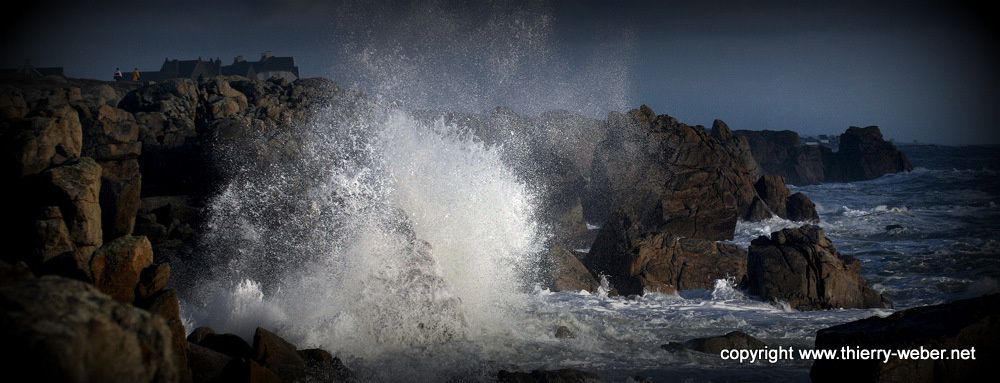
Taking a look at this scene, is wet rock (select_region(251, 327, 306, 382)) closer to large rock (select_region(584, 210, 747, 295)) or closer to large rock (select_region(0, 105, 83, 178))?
large rock (select_region(0, 105, 83, 178))

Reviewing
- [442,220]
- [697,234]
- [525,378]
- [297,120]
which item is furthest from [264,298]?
[297,120]

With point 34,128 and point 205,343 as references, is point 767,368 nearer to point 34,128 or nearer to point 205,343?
point 205,343

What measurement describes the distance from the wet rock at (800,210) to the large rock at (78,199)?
77.0ft

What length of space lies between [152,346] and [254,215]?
11.7m

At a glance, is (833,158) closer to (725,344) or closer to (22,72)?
(725,344)

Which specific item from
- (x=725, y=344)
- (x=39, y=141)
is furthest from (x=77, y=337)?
(x=39, y=141)

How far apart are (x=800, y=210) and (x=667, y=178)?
22.8ft

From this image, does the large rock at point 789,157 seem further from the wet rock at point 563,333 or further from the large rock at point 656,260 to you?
the wet rock at point 563,333

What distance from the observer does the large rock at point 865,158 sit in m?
47.6

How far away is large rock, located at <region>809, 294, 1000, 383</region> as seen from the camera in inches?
249

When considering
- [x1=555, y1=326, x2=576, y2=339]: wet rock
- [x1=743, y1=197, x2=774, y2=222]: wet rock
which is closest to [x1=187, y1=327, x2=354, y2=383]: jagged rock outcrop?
[x1=555, y1=326, x2=576, y2=339]: wet rock

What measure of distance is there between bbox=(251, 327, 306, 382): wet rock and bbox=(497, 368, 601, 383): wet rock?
2.16 meters

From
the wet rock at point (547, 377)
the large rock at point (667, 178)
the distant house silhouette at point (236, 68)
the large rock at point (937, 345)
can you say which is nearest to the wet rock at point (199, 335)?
the wet rock at point (547, 377)

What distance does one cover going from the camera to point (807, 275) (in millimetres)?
13758
